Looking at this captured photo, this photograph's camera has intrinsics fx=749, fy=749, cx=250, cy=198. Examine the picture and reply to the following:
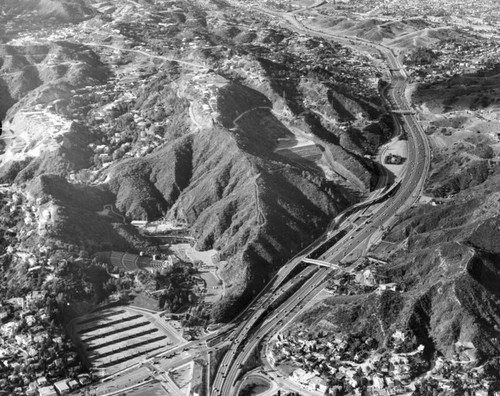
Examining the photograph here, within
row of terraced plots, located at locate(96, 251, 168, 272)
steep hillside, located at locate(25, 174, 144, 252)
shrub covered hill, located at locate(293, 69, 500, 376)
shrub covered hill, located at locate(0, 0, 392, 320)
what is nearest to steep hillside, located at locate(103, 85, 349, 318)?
shrub covered hill, located at locate(0, 0, 392, 320)

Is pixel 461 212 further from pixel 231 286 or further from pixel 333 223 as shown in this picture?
pixel 231 286

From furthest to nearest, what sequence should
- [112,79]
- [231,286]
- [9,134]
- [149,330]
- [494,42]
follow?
[494,42], [112,79], [9,134], [231,286], [149,330]

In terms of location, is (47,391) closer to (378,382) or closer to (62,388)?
(62,388)

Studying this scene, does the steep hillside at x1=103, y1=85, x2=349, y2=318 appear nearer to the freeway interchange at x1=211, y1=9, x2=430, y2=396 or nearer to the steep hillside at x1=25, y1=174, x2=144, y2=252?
the freeway interchange at x1=211, y1=9, x2=430, y2=396

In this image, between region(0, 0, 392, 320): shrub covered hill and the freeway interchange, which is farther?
region(0, 0, 392, 320): shrub covered hill

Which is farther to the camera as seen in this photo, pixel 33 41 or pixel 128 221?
pixel 33 41

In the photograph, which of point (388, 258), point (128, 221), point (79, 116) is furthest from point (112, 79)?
point (388, 258)

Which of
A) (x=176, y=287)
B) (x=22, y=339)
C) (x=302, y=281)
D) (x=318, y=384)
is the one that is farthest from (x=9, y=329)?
(x=318, y=384)
